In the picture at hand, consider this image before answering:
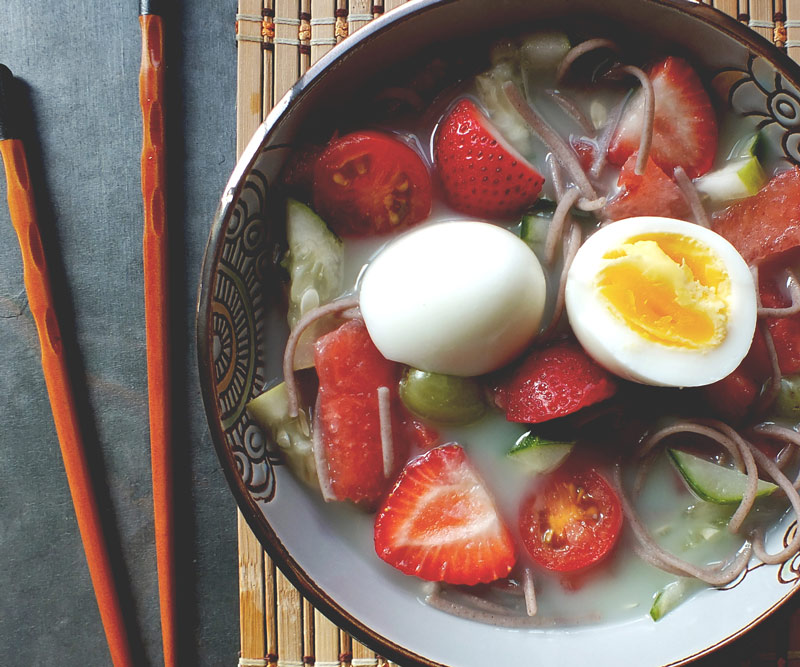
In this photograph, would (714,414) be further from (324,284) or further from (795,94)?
(324,284)

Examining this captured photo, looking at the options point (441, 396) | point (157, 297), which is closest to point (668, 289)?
point (441, 396)

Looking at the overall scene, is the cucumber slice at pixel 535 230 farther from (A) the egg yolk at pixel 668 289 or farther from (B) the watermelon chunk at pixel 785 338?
(B) the watermelon chunk at pixel 785 338

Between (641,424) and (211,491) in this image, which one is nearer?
(641,424)

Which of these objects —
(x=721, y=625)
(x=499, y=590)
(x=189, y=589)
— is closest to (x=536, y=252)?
(x=499, y=590)

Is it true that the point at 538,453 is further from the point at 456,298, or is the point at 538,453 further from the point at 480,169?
the point at 480,169

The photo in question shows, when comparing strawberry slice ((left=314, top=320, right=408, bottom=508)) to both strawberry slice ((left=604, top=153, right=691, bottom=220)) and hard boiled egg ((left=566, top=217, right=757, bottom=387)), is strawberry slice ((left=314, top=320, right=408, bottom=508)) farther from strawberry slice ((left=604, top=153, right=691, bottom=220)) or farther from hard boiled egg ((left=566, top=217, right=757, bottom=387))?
strawberry slice ((left=604, top=153, right=691, bottom=220))

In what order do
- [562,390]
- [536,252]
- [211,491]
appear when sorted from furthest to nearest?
[211,491] → [536,252] → [562,390]
